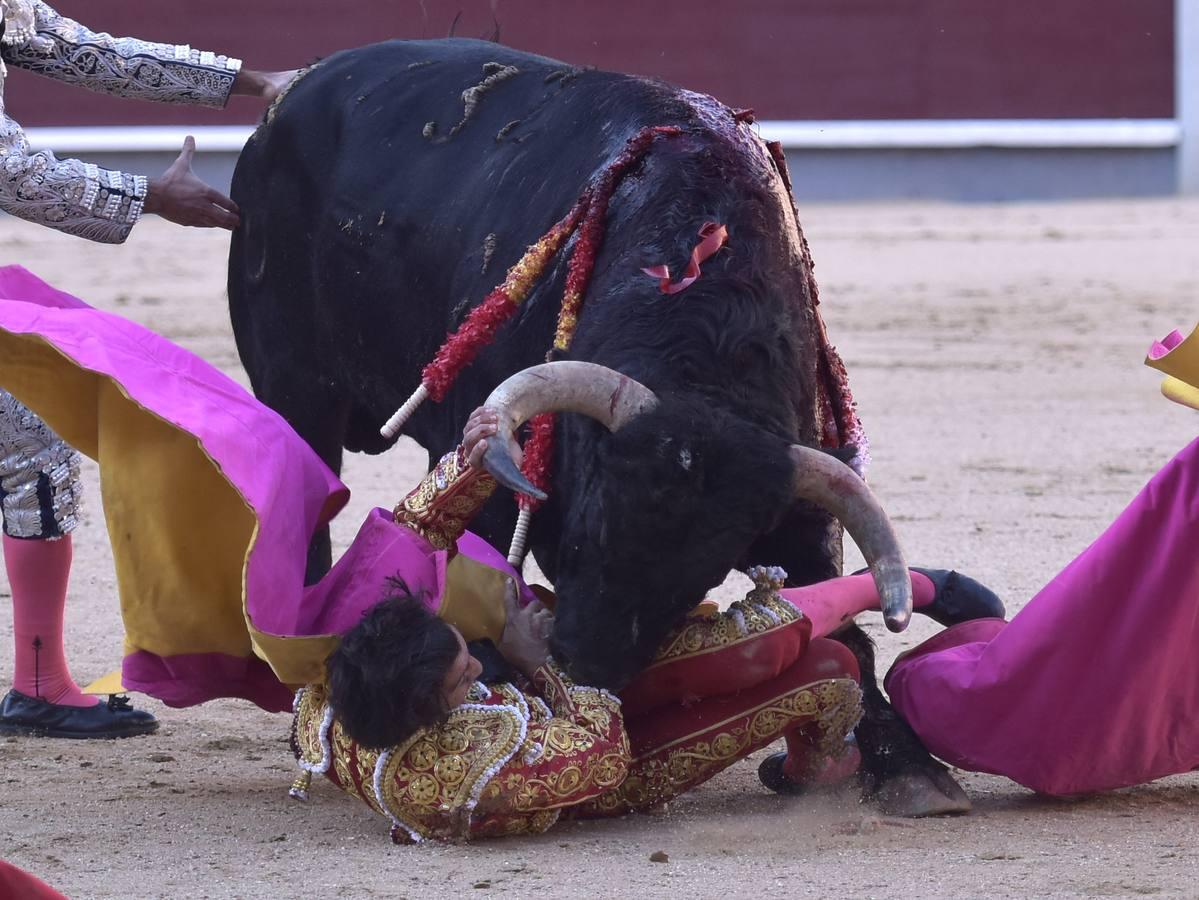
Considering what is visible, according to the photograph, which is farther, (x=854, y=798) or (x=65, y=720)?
(x=65, y=720)

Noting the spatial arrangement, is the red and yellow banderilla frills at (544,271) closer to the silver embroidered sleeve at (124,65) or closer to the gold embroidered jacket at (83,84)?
the gold embroidered jacket at (83,84)

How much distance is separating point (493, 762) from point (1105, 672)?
0.79 meters

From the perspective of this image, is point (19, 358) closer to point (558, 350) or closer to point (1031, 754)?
point (558, 350)

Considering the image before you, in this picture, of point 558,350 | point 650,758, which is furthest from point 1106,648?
point 558,350

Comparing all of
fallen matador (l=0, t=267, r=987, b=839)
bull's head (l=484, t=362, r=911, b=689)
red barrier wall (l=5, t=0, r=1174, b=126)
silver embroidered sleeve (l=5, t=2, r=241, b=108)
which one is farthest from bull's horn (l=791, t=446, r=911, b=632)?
red barrier wall (l=5, t=0, r=1174, b=126)

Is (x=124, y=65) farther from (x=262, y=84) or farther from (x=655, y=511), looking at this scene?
(x=655, y=511)

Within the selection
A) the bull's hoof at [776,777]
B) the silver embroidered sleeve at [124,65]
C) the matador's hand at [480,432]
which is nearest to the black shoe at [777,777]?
the bull's hoof at [776,777]

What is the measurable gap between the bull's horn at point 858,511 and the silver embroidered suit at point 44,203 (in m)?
1.26

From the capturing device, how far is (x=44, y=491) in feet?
10.2

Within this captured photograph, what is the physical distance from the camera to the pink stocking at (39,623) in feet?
10.2

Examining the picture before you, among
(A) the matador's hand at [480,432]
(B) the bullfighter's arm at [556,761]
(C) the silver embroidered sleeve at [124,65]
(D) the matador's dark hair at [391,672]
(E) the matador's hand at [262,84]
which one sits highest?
(C) the silver embroidered sleeve at [124,65]

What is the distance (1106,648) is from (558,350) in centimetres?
79

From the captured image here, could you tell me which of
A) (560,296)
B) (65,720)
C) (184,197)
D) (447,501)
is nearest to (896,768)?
(447,501)

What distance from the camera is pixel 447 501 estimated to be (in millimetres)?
2441
